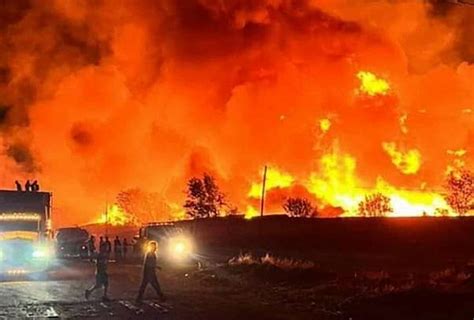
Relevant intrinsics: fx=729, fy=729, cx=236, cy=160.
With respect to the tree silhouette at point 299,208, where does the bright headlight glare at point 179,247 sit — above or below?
below

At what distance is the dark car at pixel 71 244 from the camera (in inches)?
1761

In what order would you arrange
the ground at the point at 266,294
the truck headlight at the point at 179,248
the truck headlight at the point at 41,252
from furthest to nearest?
the truck headlight at the point at 179,248, the truck headlight at the point at 41,252, the ground at the point at 266,294

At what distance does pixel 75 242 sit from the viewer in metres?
45.7

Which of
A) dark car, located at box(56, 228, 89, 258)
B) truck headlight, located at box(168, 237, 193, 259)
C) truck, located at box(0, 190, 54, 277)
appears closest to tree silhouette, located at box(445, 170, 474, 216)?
truck headlight, located at box(168, 237, 193, 259)

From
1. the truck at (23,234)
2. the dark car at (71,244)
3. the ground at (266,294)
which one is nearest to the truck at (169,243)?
the dark car at (71,244)

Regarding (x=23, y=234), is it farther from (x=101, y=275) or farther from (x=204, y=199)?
(x=204, y=199)

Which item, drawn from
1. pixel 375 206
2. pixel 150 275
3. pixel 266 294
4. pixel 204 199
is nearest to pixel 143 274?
pixel 150 275

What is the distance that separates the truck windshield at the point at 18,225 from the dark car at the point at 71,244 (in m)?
14.4

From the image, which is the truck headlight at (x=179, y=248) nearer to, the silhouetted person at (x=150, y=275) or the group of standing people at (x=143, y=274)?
the group of standing people at (x=143, y=274)

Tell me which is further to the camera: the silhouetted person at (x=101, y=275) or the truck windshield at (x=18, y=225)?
the truck windshield at (x=18, y=225)

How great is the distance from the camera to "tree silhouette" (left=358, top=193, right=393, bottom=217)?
59.5 m

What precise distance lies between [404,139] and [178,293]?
51.4 meters

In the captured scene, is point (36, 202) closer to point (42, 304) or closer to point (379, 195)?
point (42, 304)

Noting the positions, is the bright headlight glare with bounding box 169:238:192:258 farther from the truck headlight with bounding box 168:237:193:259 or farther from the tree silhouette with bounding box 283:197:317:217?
the tree silhouette with bounding box 283:197:317:217
